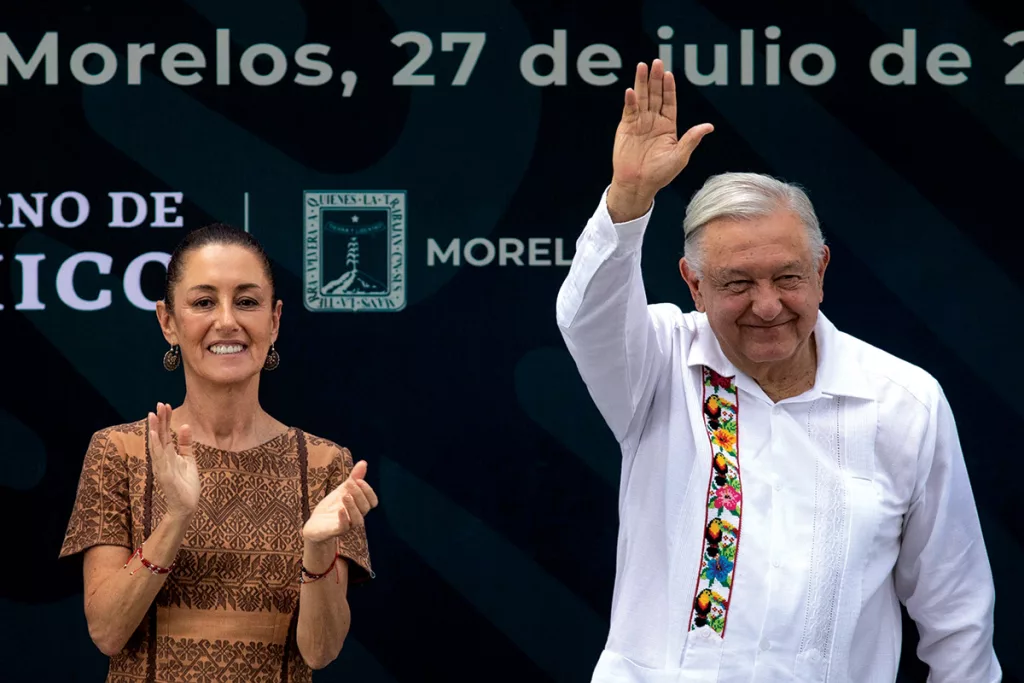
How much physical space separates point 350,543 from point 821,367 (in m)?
1.11

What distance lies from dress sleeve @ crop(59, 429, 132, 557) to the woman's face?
261 mm

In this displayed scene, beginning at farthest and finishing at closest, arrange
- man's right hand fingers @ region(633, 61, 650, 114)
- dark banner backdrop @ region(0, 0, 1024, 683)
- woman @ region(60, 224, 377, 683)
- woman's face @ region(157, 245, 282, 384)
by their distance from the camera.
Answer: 1. dark banner backdrop @ region(0, 0, 1024, 683)
2. woman's face @ region(157, 245, 282, 384)
3. woman @ region(60, 224, 377, 683)
4. man's right hand fingers @ region(633, 61, 650, 114)

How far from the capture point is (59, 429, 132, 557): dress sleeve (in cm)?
298

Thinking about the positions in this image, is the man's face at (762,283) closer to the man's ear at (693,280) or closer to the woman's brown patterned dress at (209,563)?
the man's ear at (693,280)

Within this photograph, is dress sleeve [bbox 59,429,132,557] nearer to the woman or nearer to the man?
the woman

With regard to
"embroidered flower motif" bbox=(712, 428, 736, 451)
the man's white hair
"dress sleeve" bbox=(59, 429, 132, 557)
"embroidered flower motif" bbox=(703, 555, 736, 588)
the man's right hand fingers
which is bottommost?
"embroidered flower motif" bbox=(703, 555, 736, 588)

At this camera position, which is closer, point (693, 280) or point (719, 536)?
point (719, 536)

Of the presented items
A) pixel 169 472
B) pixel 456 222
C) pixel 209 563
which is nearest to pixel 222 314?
pixel 169 472

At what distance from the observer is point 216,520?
3059 millimetres

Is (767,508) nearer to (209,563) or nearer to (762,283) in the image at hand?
(762,283)

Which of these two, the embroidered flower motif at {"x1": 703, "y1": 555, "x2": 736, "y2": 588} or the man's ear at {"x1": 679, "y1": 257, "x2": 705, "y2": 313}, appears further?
the man's ear at {"x1": 679, "y1": 257, "x2": 705, "y2": 313}

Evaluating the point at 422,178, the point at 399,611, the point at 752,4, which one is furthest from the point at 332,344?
the point at 752,4

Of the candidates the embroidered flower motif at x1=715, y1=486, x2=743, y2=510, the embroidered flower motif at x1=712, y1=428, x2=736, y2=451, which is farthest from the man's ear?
the embroidered flower motif at x1=715, y1=486, x2=743, y2=510

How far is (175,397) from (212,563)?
3.86 feet
